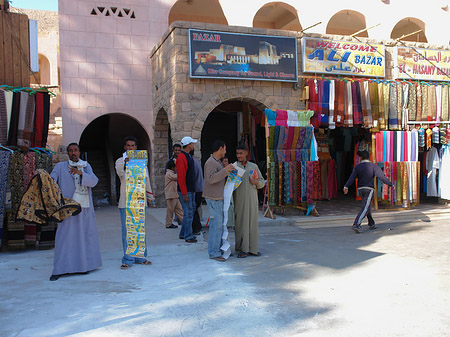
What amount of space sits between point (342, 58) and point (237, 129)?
162 inches

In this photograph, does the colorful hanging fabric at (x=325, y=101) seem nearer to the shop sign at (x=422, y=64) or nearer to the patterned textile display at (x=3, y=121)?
the shop sign at (x=422, y=64)

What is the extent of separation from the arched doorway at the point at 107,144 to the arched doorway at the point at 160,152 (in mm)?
1146

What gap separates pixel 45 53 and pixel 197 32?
33.5 feet

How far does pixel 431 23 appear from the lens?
13695 mm

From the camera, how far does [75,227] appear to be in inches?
194

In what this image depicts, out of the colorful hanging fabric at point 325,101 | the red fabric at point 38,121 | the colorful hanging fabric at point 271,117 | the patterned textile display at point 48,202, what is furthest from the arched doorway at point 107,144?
the patterned textile display at point 48,202

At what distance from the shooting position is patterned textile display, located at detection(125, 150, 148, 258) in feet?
17.1

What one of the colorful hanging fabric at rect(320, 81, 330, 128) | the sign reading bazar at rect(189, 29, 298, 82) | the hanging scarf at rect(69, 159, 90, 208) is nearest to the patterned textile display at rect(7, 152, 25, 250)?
the hanging scarf at rect(69, 159, 90, 208)

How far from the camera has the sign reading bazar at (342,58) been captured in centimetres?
964

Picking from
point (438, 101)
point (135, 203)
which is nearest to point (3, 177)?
point (135, 203)

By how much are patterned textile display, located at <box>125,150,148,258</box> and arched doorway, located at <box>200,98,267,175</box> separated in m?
5.86

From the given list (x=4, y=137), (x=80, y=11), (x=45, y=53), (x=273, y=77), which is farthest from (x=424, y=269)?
(x=45, y=53)

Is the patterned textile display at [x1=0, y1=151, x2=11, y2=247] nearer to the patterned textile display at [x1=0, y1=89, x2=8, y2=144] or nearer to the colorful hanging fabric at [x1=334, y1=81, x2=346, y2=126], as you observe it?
the patterned textile display at [x1=0, y1=89, x2=8, y2=144]

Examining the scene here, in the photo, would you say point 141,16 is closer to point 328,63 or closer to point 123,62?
point 123,62
